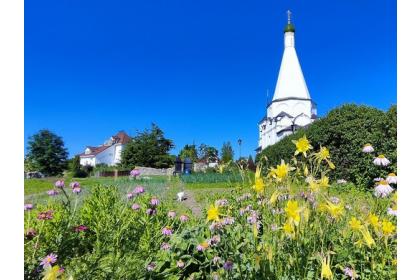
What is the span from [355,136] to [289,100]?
27.5 m

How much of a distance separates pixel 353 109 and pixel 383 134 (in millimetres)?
1572

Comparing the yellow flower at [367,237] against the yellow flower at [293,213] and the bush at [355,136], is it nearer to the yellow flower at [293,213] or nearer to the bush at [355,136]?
the yellow flower at [293,213]

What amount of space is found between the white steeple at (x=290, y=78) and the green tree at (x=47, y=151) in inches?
1065

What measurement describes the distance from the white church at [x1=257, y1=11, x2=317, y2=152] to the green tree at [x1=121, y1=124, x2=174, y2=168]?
21.0 metres

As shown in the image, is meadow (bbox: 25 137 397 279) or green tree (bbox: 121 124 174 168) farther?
green tree (bbox: 121 124 174 168)

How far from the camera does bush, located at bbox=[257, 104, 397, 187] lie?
6.20 m

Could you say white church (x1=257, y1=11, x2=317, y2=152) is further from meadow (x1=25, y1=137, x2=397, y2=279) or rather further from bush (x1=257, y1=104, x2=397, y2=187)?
meadow (x1=25, y1=137, x2=397, y2=279)

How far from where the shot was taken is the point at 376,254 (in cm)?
164

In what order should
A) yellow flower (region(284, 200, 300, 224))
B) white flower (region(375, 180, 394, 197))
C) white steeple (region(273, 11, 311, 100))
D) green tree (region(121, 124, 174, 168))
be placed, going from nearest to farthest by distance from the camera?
yellow flower (region(284, 200, 300, 224)), white flower (region(375, 180, 394, 197)), green tree (region(121, 124, 174, 168)), white steeple (region(273, 11, 311, 100))

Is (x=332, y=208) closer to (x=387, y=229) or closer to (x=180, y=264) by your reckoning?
(x=387, y=229)

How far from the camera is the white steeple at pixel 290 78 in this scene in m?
32.6

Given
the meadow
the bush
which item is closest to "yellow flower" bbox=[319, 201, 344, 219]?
the meadow

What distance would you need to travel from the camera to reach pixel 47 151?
8156mm
